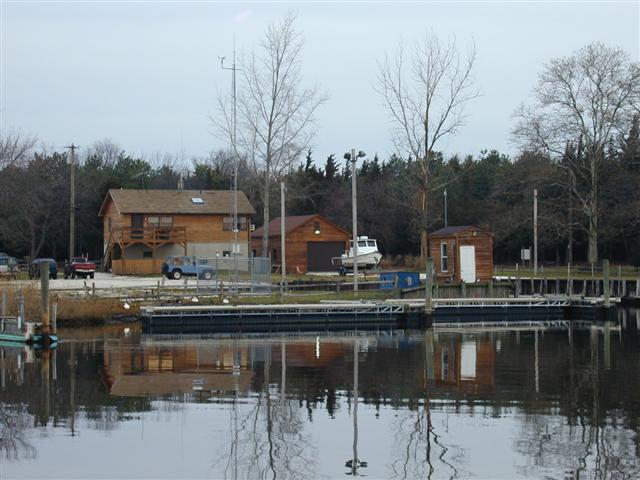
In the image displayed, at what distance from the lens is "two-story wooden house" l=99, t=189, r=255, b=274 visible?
75250mm

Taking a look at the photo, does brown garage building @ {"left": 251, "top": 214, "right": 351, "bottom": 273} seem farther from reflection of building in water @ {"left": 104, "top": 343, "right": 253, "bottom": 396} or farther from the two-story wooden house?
reflection of building in water @ {"left": 104, "top": 343, "right": 253, "bottom": 396}

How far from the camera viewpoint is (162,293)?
51219mm

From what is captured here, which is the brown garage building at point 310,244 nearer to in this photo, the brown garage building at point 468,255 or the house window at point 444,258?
the house window at point 444,258

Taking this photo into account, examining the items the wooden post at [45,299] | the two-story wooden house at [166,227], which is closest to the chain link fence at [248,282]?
the wooden post at [45,299]

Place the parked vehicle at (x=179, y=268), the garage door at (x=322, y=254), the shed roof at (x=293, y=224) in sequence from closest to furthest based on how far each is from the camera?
1. the parked vehicle at (x=179, y=268)
2. the shed roof at (x=293, y=224)
3. the garage door at (x=322, y=254)

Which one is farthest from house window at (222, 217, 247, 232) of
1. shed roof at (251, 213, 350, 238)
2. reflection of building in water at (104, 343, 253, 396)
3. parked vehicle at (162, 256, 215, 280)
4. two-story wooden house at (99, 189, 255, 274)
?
reflection of building in water at (104, 343, 253, 396)

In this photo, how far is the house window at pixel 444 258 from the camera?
57719 mm

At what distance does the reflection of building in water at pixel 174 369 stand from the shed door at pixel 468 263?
21165 mm

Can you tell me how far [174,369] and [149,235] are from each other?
148 feet

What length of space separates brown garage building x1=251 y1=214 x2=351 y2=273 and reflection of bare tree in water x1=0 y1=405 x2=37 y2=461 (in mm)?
51905

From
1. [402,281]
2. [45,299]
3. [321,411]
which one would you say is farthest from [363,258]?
[321,411]

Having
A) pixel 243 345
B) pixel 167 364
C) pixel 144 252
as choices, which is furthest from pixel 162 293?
pixel 144 252

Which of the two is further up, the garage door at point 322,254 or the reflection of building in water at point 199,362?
the garage door at point 322,254

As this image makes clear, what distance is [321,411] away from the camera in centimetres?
2322
